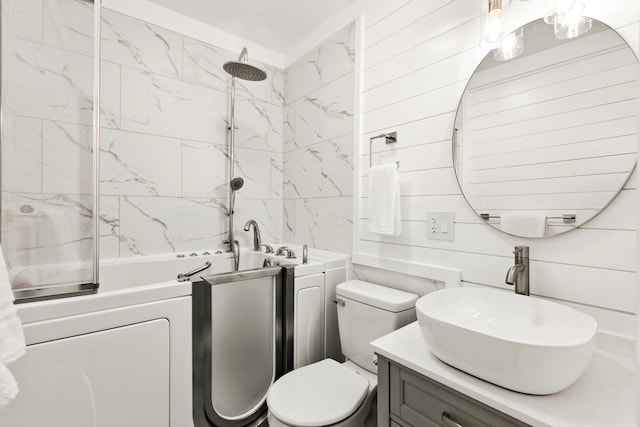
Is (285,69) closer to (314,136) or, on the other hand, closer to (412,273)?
(314,136)

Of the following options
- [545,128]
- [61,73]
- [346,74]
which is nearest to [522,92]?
[545,128]

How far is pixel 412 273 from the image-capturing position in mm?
1584

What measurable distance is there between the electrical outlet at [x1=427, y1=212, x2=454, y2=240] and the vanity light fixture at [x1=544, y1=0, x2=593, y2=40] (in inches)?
31.8

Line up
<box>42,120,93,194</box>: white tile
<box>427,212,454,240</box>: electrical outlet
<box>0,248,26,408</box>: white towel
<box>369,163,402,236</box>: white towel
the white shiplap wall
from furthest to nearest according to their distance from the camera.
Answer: <box>369,163,402,236</box>: white towel
<box>427,212,454,240</box>: electrical outlet
<box>42,120,93,194</box>: white tile
the white shiplap wall
<box>0,248,26,408</box>: white towel

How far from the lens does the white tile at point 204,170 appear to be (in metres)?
2.25

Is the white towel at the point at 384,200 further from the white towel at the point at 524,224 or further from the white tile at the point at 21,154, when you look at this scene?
the white tile at the point at 21,154

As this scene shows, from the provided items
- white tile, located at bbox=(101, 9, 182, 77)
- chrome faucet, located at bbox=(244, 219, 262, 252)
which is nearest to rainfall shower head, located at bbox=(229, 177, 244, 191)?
chrome faucet, located at bbox=(244, 219, 262, 252)

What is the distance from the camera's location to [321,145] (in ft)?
7.45

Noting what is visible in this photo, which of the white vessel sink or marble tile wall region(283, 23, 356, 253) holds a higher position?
marble tile wall region(283, 23, 356, 253)

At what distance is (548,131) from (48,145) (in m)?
2.07

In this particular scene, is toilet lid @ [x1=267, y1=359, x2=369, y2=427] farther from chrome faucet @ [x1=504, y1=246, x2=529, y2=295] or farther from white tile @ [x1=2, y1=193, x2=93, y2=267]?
white tile @ [x1=2, y1=193, x2=93, y2=267]

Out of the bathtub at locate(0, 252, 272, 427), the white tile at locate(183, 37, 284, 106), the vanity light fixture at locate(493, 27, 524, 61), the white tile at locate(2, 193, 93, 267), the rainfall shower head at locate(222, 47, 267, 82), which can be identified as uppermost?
the white tile at locate(183, 37, 284, 106)

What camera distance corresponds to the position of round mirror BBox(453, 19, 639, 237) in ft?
3.26

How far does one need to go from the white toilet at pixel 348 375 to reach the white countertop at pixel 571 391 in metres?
0.41
